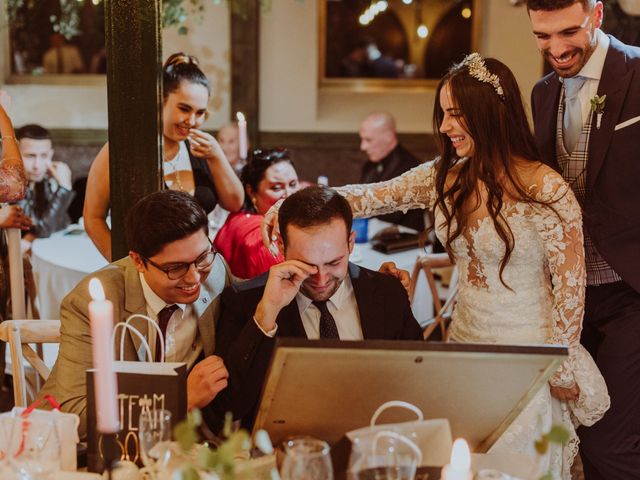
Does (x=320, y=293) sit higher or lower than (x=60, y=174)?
higher

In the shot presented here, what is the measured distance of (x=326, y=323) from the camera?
8.08 feet

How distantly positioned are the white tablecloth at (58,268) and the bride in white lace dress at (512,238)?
200 centimetres

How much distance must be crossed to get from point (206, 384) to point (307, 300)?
0.47 metres

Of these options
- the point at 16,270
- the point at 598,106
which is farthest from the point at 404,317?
the point at 16,270

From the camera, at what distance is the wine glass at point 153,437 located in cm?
168

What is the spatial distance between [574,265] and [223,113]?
521 centimetres

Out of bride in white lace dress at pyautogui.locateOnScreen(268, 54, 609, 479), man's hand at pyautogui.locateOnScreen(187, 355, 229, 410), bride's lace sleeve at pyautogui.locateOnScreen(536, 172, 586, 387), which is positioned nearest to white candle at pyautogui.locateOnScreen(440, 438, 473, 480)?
man's hand at pyautogui.locateOnScreen(187, 355, 229, 410)

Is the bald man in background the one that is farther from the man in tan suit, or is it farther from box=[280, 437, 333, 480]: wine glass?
box=[280, 437, 333, 480]: wine glass

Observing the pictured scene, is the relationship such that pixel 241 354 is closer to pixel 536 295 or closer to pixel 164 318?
pixel 164 318

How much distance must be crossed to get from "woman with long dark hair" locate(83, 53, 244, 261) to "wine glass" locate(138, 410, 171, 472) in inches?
58.1

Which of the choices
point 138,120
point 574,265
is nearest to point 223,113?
point 138,120

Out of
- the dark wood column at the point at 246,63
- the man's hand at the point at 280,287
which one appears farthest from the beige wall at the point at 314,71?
the man's hand at the point at 280,287

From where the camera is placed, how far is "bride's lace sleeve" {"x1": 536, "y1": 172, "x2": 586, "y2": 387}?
94.0 inches

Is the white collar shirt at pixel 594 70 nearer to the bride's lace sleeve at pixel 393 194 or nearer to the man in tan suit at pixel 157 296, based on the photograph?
the bride's lace sleeve at pixel 393 194
